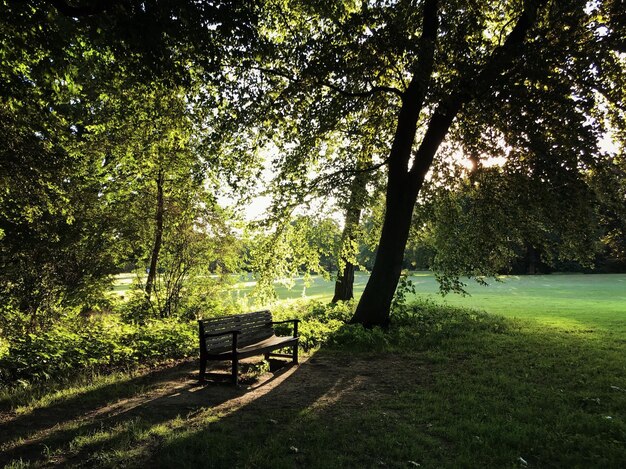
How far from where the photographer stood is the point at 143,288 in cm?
1197

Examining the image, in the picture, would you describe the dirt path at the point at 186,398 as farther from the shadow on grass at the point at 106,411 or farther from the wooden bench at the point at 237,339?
the wooden bench at the point at 237,339

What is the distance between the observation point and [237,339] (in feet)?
23.1

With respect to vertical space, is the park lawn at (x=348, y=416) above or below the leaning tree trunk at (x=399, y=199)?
below

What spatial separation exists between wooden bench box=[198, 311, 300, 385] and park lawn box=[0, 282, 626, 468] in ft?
1.49

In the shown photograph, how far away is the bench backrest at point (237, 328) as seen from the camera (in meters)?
6.69

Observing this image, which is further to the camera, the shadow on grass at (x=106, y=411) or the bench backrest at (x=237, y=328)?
the bench backrest at (x=237, y=328)

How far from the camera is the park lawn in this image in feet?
13.4

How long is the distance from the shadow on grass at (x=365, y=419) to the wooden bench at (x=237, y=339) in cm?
46

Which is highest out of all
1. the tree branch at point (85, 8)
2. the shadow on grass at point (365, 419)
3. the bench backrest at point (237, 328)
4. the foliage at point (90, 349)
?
the tree branch at point (85, 8)

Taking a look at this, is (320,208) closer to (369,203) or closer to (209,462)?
(369,203)

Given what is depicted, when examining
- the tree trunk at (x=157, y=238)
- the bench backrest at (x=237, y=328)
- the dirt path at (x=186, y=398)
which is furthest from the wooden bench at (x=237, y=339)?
the tree trunk at (x=157, y=238)

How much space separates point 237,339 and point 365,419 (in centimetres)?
279

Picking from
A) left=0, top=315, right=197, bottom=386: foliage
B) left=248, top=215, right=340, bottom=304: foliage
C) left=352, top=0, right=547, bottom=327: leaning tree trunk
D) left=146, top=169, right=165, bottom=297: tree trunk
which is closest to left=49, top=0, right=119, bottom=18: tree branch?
left=0, top=315, right=197, bottom=386: foliage

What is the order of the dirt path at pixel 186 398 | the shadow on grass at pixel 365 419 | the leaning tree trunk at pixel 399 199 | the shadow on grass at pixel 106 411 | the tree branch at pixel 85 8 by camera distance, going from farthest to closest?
the leaning tree trunk at pixel 399 199
the tree branch at pixel 85 8
the dirt path at pixel 186 398
the shadow on grass at pixel 106 411
the shadow on grass at pixel 365 419
